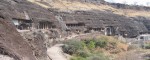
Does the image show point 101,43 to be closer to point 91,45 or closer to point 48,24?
point 91,45

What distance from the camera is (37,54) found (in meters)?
17.0

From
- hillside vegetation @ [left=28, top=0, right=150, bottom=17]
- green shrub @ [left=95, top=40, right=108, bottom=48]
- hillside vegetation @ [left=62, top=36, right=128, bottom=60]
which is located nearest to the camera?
hillside vegetation @ [left=62, top=36, right=128, bottom=60]

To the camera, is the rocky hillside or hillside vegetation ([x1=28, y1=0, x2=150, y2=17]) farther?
hillside vegetation ([x1=28, y1=0, x2=150, y2=17])

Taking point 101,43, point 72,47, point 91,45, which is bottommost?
point 101,43

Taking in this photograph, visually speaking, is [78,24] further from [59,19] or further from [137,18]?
[137,18]

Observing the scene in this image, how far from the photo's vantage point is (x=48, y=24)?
45.4 meters

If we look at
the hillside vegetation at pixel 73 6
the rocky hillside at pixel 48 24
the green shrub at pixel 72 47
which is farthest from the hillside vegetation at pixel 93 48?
the hillside vegetation at pixel 73 6

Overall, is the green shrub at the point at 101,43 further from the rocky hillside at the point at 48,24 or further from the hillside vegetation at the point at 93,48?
the rocky hillside at the point at 48,24

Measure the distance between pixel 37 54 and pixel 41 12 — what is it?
27598 millimetres

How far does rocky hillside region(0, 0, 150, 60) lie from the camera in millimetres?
13037

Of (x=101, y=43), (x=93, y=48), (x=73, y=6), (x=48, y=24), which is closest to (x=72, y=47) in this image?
(x=93, y=48)

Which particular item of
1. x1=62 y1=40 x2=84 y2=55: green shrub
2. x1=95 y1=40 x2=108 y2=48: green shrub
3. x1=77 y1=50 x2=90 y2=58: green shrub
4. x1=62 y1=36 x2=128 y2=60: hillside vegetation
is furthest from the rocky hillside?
x1=95 y1=40 x2=108 y2=48: green shrub

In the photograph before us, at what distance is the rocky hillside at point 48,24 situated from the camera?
513 inches

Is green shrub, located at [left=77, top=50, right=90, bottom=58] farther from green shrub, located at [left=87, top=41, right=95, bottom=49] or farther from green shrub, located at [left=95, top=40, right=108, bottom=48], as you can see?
green shrub, located at [left=95, top=40, right=108, bottom=48]
